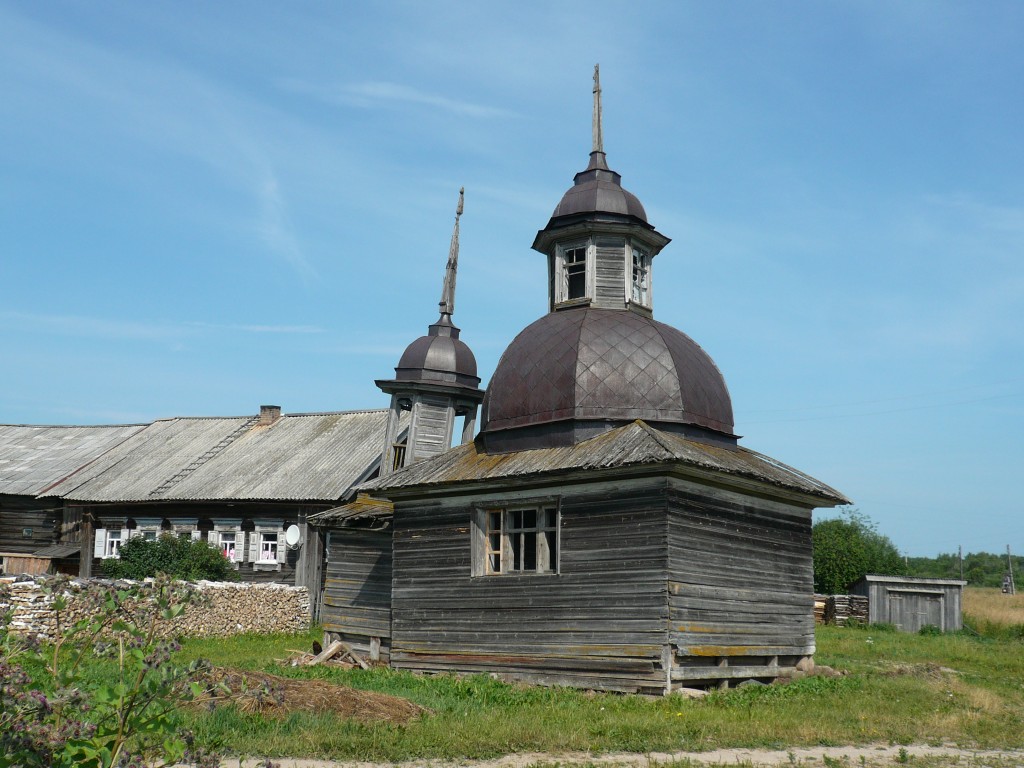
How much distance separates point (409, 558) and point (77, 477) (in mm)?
21394

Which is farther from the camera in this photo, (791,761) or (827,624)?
(827,624)

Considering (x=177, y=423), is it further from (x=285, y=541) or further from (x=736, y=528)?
(x=736, y=528)

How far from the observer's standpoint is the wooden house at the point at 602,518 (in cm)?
1505

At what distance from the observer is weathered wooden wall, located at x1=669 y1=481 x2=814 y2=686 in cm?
1502

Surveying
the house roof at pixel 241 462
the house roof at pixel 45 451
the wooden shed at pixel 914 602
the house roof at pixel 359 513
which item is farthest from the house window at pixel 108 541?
the wooden shed at pixel 914 602

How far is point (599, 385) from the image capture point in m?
17.1

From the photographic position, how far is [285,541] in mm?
30125

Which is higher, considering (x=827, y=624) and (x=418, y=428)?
(x=418, y=428)

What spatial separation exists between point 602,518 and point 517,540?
6.55 feet

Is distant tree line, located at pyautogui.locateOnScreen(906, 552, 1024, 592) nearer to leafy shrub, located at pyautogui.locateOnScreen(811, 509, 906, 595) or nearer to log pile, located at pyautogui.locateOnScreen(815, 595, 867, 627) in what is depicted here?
leafy shrub, located at pyautogui.locateOnScreen(811, 509, 906, 595)

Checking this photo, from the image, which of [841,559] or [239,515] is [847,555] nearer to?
[841,559]

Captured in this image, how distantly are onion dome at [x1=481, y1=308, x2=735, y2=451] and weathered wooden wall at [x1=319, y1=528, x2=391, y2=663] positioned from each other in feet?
13.9

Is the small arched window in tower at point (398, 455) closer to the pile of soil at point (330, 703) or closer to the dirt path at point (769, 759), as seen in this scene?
the pile of soil at point (330, 703)

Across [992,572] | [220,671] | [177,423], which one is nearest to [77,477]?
[177,423]
